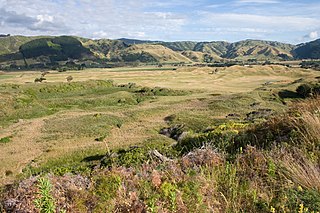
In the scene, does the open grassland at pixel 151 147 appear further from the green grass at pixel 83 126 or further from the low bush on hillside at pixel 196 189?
the green grass at pixel 83 126

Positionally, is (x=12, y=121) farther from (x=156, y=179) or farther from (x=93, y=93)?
(x=156, y=179)

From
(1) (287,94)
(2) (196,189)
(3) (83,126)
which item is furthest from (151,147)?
(1) (287,94)

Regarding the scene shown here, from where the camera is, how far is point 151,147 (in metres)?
19.6

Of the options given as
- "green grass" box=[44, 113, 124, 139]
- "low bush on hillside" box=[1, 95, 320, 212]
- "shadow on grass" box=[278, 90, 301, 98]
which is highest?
"low bush on hillside" box=[1, 95, 320, 212]

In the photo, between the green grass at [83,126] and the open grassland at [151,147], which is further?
the green grass at [83,126]

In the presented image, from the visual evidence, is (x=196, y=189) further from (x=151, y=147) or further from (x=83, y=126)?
(x=83, y=126)

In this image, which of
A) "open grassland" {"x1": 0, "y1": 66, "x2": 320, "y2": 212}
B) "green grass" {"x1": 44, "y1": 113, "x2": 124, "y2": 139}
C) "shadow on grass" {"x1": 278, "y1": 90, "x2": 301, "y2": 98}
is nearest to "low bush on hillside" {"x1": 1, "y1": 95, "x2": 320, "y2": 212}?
"open grassland" {"x1": 0, "y1": 66, "x2": 320, "y2": 212}

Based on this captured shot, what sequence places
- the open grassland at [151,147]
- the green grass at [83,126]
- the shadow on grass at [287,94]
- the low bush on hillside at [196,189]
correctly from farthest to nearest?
the shadow on grass at [287,94] < the green grass at [83,126] < the open grassland at [151,147] < the low bush on hillside at [196,189]

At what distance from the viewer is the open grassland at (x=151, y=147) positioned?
4.99 meters

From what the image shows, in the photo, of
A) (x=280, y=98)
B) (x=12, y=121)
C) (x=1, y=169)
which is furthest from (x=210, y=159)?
(x=280, y=98)

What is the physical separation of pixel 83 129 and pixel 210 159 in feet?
134

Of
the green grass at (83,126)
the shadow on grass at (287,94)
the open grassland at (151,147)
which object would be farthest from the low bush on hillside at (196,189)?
the shadow on grass at (287,94)

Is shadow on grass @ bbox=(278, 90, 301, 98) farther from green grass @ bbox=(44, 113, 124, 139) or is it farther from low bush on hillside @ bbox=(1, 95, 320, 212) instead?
low bush on hillside @ bbox=(1, 95, 320, 212)

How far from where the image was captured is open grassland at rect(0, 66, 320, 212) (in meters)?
4.99
